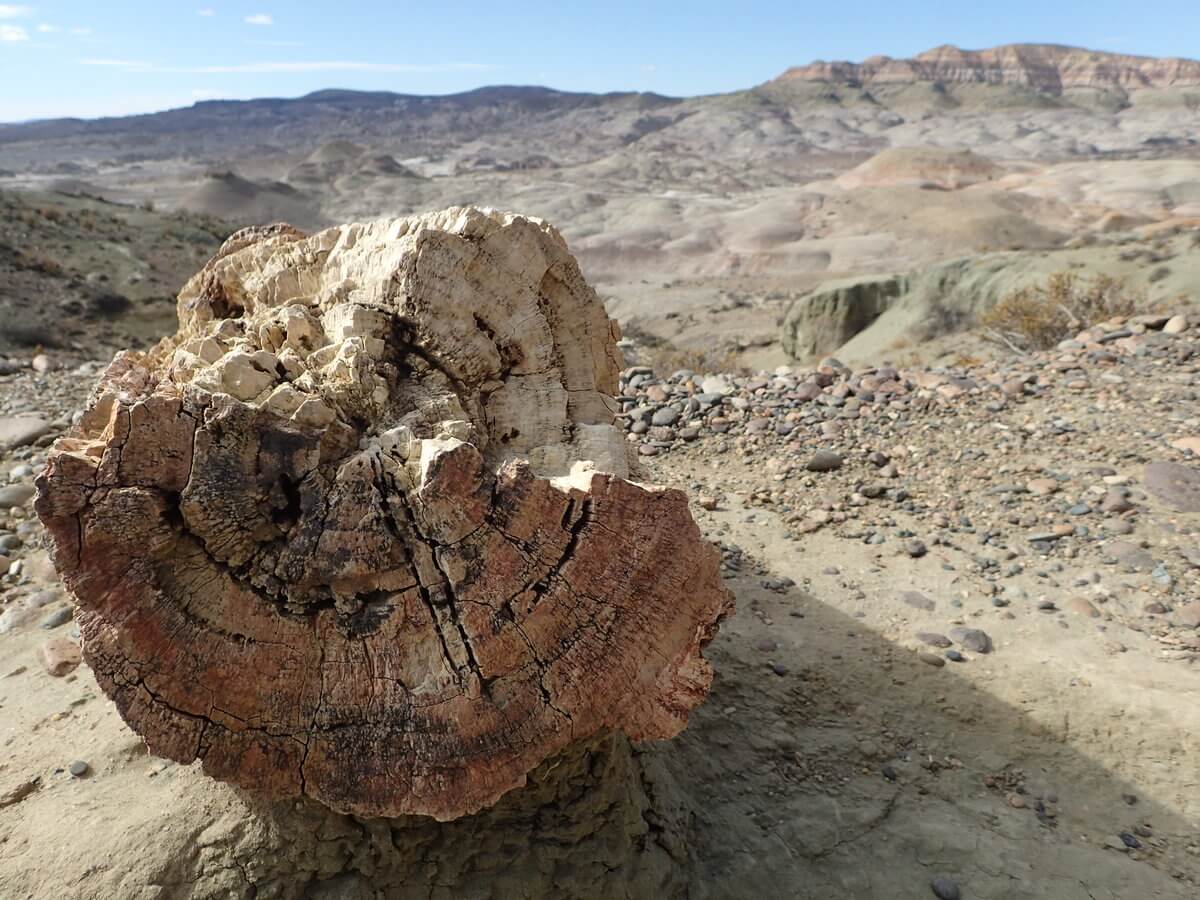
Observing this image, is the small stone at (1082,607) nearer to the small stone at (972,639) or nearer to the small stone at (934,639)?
the small stone at (972,639)

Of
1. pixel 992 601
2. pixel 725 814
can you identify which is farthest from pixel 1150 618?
pixel 725 814

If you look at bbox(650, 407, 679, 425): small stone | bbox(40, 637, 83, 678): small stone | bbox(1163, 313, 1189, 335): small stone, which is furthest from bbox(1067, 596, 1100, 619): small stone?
bbox(40, 637, 83, 678): small stone

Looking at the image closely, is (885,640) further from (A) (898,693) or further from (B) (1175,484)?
(B) (1175,484)

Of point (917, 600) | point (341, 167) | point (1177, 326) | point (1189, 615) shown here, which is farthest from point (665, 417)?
point (341, 167)

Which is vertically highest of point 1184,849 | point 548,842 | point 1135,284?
point 1135,284

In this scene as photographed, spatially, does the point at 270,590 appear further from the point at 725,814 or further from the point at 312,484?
the point at 725,814

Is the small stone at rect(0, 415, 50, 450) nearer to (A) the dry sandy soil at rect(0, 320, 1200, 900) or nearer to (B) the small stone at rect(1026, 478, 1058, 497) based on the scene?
(A) the dry sandy soil at rect(0, 320, 1200, 900)
